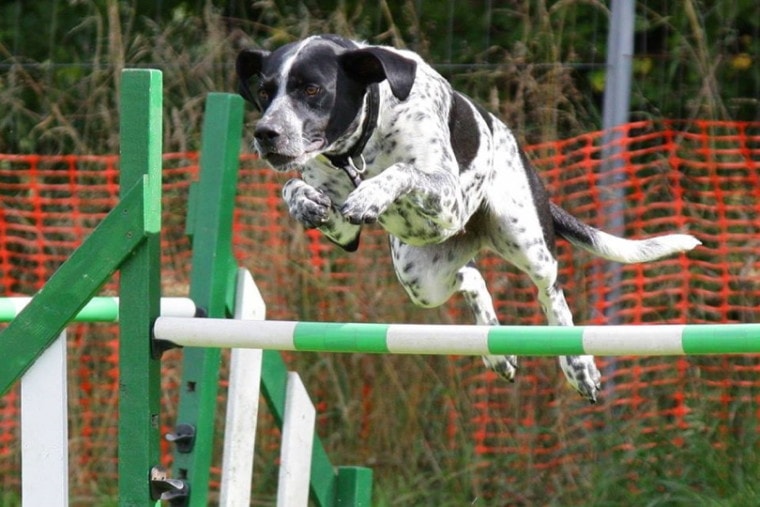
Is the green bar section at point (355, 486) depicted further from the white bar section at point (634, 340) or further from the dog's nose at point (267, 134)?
the white bar section at point (634, 340)

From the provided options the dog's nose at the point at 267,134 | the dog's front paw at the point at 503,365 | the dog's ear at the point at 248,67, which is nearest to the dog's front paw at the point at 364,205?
the dog's nose at the point at 267,134

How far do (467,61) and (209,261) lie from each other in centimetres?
312

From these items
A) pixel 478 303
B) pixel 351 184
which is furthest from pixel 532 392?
pixel 351 184

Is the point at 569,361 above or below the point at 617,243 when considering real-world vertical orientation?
below

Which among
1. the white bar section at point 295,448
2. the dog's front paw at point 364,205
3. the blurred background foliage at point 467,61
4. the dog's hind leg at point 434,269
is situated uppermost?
the blurred background foliage at point 467,61

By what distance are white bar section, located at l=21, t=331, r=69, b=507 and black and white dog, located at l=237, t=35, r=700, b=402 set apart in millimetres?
734

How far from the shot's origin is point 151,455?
351cm

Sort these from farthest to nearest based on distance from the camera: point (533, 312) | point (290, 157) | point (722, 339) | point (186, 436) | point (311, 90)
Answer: point (533, 312)
point (186, 436)
point (311, 90)
point (290, 157)
point (722, 339)

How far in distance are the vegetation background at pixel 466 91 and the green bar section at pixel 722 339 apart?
2.48 meters

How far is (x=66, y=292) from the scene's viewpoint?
3.52 meters

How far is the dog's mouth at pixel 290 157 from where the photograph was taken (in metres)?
3.72

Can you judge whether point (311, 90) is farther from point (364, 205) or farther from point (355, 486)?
point (355, 486)

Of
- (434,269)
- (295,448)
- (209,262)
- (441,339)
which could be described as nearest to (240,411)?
(295,448)

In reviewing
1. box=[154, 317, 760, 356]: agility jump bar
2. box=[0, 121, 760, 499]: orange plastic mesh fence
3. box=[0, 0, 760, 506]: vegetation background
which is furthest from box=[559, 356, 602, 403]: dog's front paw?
box=[154, 317, 760, 356]: agility jump bar
